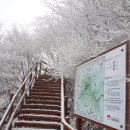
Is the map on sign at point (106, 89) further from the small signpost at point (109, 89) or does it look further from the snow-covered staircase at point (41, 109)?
the snow-covered staircase at point (41, 109)

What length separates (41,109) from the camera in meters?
11.1

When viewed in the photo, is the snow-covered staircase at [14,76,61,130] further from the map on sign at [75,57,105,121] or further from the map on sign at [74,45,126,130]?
the map on sign at [74,45,126,130]

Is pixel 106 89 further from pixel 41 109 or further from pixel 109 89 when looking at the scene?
pixel 41 109

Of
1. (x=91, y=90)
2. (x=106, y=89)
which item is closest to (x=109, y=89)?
(x=106, y=89)

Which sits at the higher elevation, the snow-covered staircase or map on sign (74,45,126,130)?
map on sign (74,45,126,130)

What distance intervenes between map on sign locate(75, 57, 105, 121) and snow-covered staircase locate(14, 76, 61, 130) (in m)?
2.05

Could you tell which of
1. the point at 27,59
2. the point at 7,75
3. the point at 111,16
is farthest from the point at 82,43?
the point at 27,59

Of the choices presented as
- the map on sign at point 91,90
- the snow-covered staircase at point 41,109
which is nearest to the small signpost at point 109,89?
the map on sign at point 91,90

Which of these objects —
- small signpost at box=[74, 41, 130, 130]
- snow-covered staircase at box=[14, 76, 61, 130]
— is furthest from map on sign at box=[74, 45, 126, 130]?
snow-covered staircase at box=[14, 76, 61, 130]

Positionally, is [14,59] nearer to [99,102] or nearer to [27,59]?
[27,59]

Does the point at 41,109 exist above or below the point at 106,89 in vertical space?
below

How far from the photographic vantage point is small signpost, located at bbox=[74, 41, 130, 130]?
474cm

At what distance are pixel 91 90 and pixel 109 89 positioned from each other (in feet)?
4.64

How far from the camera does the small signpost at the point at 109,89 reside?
4.74 metres
